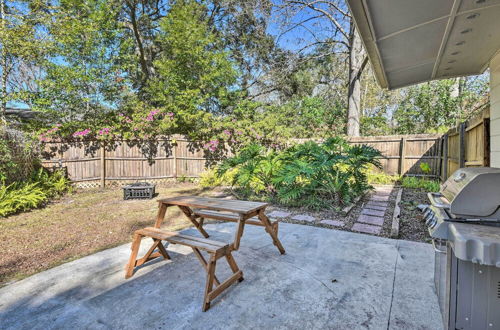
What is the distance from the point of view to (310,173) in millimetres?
4734

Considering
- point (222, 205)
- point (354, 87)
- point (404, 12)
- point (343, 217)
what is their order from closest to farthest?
point (404, 12)
point (222, 205)
point (343, 217)
point (354, 87)

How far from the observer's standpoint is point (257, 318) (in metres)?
1.85

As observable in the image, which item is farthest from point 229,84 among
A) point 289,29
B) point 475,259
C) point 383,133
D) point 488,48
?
point 475,259

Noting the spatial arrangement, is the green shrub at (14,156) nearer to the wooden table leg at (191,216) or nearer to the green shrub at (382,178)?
the wooden table leg at (191,216)

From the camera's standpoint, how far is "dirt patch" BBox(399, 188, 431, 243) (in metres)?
3.49

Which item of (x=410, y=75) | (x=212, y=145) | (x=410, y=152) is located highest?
(x=410, y=75)

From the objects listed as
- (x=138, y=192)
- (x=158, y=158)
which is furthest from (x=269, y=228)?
(x=158, y=158)

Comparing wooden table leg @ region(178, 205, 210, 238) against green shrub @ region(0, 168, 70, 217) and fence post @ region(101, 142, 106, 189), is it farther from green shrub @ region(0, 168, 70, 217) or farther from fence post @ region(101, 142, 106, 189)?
fence post @ region(101, 142, 106, 189)

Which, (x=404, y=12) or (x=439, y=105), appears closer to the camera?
(x=404, y=12)

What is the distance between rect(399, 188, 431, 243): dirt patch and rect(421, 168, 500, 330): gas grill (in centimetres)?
95

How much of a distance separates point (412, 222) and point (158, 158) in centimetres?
785

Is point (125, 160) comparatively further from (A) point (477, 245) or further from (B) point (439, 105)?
(B) point (439, 105)

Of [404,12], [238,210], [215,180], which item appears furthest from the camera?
[215,180]

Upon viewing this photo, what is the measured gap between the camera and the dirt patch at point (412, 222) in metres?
3.49
